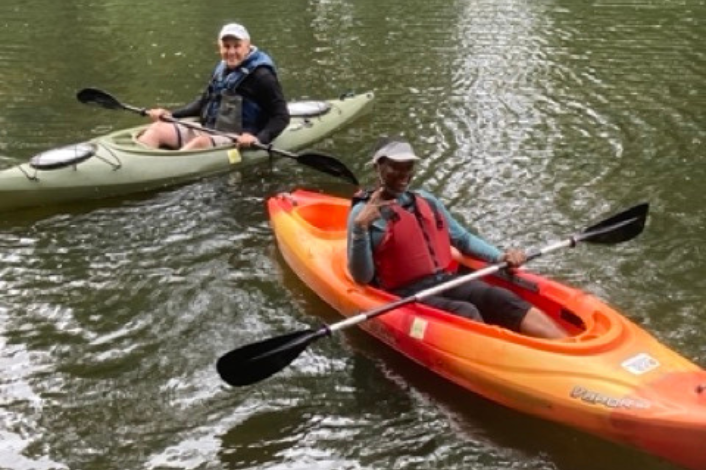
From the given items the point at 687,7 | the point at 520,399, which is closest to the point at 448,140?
the point at 520,399

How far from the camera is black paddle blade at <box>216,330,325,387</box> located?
4.56 m

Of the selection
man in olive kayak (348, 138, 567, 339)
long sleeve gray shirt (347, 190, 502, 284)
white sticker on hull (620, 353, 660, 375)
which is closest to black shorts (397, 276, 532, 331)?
man in olive kayak (348, 138, 567, 339)

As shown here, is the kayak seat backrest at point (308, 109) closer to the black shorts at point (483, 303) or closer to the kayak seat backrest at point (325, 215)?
the kayak seat backrest at point (325, 215)

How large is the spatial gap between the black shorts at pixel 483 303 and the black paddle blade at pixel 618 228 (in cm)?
74

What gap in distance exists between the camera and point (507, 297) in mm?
4867

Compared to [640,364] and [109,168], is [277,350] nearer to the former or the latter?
[640,364]

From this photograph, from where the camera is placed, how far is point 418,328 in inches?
190

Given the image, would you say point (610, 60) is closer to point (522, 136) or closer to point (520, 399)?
point (522, 136)

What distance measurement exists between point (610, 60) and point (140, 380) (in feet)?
29.9

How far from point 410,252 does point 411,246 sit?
0.03 meters

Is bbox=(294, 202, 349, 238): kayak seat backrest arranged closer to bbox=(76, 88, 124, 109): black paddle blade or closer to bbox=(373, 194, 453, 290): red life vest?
bbox=(373, 194, 453, 290): red life vest

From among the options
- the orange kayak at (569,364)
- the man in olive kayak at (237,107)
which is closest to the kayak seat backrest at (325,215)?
the orange kayak at (569,364)

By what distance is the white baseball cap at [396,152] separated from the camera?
15.5ft

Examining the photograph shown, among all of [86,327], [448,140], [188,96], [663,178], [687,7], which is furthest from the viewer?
[687,7]
